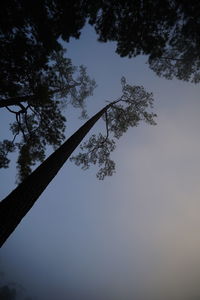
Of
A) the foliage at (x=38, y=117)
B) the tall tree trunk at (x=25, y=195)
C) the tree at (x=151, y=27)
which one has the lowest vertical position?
the tall tree trunk at (x=25, y=195)

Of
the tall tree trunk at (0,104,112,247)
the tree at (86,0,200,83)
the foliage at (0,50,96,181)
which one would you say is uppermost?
the tree at (86,0,200,83)

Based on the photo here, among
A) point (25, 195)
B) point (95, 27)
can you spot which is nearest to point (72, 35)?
point (95, 27)

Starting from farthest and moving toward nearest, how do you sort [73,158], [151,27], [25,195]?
[73,158] → [151,27] → [25,195]

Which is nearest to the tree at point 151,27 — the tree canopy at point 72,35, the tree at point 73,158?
the tree canopy at point 72,35

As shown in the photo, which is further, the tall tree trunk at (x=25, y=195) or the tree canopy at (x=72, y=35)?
the tree canopy at (x=72, y=35)

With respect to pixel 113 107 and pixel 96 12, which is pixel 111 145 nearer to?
pixel 113 107

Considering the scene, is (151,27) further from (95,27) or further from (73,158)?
(73,158)

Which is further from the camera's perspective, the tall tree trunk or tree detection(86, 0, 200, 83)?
tree detection(86, 0, 200, 83)

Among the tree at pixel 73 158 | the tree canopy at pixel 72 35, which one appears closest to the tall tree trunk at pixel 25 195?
the tree at pixel 73 158

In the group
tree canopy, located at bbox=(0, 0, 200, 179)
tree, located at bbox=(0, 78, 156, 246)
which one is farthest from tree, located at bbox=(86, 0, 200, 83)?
tree, located at bbox=(0, 78, 156, 246)

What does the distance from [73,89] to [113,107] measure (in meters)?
4.01

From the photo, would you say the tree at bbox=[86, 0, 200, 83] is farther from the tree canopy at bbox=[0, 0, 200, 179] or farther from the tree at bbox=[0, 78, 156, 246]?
the tree at bbox=[0, 78, 156, 246]

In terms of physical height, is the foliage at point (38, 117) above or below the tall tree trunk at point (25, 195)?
above

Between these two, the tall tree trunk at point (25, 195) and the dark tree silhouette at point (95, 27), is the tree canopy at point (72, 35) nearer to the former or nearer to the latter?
the dark tree silhouette at point (95, 27)
